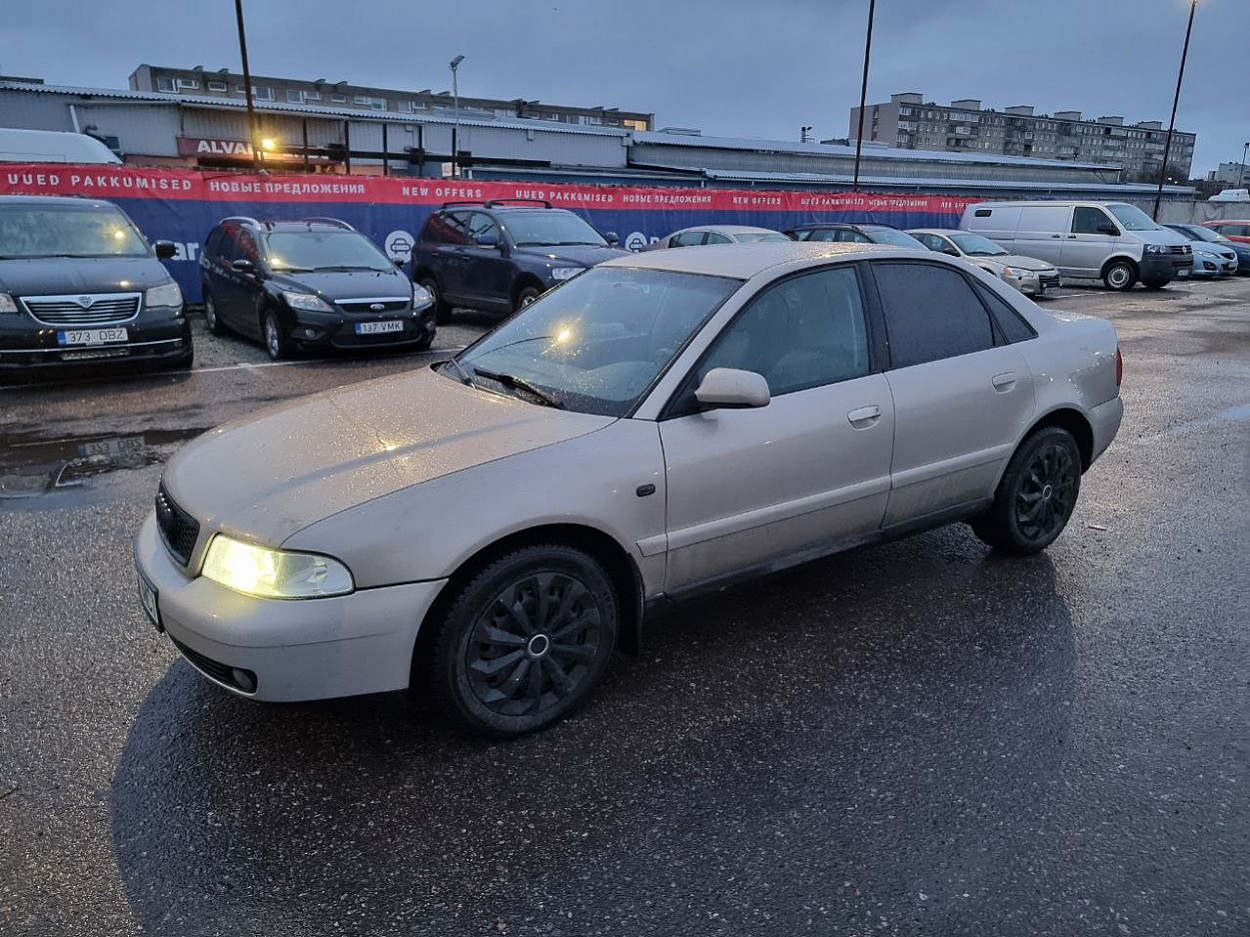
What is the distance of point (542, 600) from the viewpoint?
9.72 ft

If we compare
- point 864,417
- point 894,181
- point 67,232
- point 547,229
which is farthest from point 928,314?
point 894,181

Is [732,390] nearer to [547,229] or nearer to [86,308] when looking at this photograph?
[86,308]

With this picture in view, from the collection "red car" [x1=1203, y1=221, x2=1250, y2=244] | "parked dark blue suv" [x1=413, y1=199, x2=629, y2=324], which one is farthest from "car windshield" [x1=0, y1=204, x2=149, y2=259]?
"red car" [x1=1203, y1=221, x2=1250, y2=244]

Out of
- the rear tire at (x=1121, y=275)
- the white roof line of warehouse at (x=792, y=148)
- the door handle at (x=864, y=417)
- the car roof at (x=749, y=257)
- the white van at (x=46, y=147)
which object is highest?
the white roof line of warehouse at (x=792, y=148)

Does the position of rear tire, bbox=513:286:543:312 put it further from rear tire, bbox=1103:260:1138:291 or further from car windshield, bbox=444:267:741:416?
rear tire, bbox=1103:260:1138:291

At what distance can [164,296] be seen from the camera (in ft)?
28.6

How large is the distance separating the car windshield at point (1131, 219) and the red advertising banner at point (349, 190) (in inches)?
246

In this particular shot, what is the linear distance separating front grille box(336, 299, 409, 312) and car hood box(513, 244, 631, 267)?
2.45m

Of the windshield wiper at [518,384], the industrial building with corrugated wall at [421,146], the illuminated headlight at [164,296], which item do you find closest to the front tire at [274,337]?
the illuminated headlight at [164,296]

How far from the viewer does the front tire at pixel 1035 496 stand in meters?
4.40

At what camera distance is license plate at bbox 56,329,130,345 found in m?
8.05

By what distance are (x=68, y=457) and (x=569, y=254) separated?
7303 mm

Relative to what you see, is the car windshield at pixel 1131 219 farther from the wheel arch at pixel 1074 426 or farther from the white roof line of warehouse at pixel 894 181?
the white roof line of warehouse at pixel 894 181

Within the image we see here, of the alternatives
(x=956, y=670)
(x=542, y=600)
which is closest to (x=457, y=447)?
(x=542, y=600)
